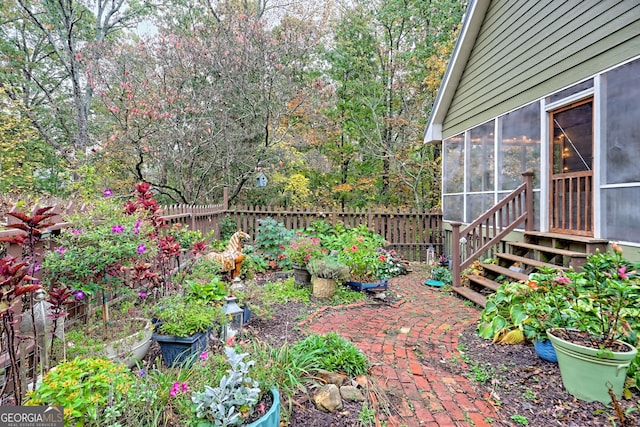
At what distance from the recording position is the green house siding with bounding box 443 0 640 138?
389cm

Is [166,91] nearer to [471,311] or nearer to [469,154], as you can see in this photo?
[469,154]

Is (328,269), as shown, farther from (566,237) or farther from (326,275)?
→ (566,237)

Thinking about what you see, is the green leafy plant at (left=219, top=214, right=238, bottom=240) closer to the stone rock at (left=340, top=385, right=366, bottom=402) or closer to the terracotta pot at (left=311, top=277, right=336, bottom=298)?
Result: the terracotta pot at (left=311, top=277, right=336, bottom=298)

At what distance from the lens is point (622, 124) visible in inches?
149

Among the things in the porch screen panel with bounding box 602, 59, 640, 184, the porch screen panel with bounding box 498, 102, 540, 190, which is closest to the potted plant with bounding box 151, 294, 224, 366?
the porch screen panel with bounding box 602, 59, 640, 184

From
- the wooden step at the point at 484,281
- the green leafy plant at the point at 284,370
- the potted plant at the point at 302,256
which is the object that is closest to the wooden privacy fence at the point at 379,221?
the potted plant at the point at 302,256

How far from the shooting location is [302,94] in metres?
9.41

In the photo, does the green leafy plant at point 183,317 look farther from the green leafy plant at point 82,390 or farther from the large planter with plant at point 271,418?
the large planter with plant at point 271,418

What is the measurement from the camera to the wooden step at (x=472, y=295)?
175 inches

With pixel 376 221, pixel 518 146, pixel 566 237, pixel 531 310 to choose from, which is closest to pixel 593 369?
pixel 531 310

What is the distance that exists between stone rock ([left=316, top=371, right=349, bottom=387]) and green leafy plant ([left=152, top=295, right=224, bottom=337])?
0.94 m

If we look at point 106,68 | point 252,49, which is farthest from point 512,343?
point 106,68

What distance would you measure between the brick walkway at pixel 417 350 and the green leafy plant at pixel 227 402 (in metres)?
0.96

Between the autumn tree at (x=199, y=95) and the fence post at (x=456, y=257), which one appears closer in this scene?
the fence post at (x=456, y=257)
